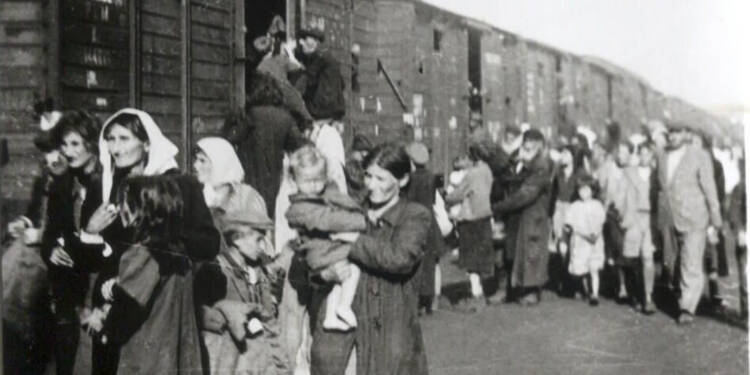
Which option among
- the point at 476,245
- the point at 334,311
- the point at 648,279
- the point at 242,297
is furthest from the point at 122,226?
the point at 648,279

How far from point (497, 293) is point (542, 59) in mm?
871

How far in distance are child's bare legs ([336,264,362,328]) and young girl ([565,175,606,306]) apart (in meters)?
0.79

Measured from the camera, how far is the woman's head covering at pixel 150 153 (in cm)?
376

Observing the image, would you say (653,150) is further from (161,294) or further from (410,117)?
(161,294)

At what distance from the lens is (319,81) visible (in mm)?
3818

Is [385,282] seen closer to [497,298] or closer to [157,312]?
[497,298]

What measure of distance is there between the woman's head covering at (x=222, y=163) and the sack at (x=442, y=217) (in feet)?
2.41

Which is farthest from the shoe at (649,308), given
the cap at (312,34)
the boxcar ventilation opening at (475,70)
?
the cap at (312,34)

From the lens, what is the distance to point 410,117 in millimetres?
3752

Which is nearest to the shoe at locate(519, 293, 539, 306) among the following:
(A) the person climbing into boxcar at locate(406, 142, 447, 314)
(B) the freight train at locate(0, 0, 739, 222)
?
(A) the person climbing into boxcar at locate(406, 142, 447, 314)

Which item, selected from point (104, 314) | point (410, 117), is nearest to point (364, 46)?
point (410, 117)

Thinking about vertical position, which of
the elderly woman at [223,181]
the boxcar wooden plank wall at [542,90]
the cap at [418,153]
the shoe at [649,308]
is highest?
the boxcar wooden plank wall at [542,90]

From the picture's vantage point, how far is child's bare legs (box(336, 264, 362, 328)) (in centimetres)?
349

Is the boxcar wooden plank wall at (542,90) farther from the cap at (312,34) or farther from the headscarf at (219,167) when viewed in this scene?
the headscarf at (219,167)
